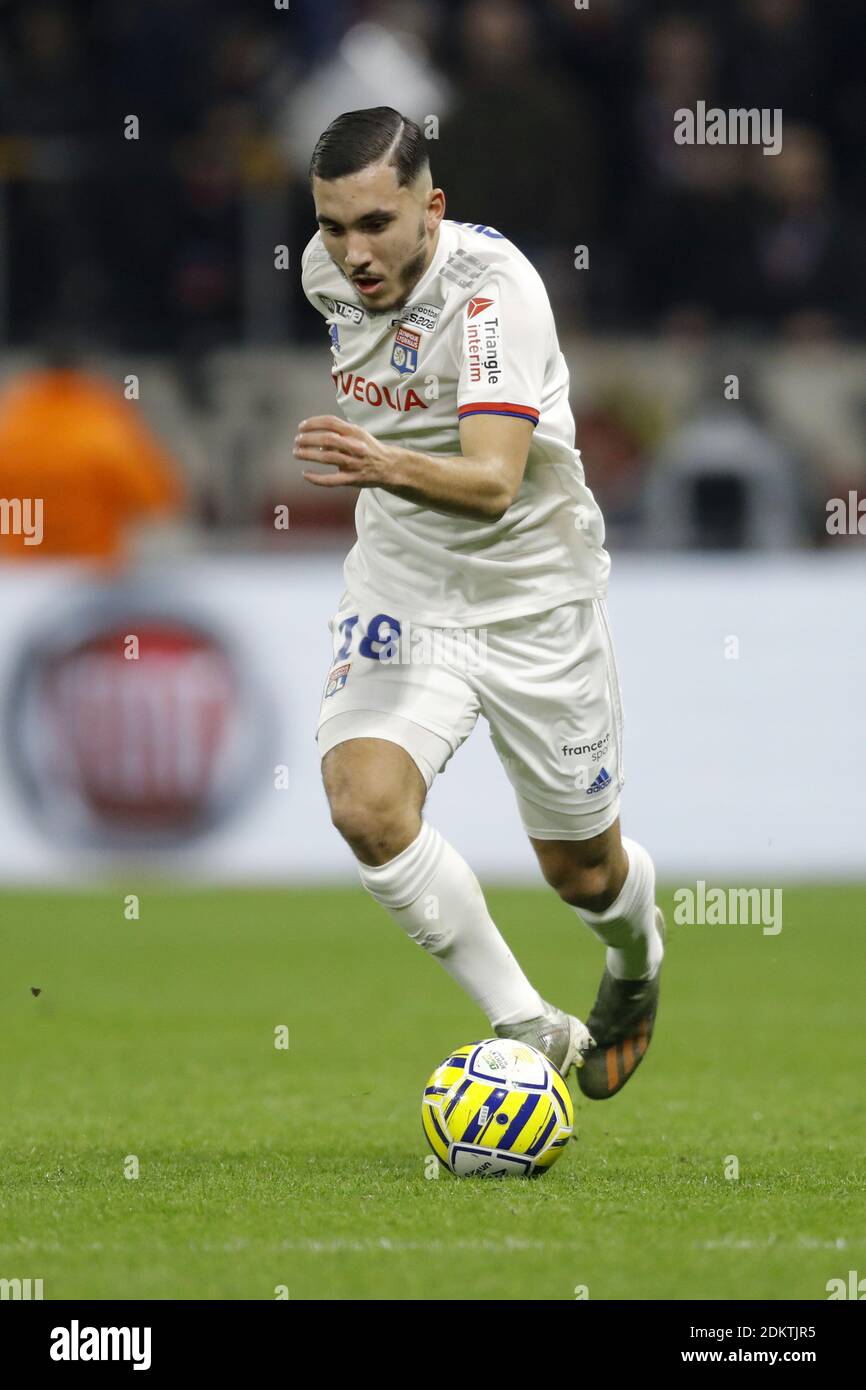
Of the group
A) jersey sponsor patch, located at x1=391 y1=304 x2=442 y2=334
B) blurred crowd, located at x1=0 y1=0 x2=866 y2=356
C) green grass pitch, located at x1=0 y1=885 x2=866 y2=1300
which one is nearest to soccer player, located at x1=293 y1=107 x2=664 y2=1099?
jersey sponsor patch, located at x1=391 y1=304 x2=442 y2=334

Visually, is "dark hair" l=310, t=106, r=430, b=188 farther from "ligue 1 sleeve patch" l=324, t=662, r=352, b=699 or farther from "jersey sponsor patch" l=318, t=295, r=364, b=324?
"ligue 1 sleeve patch" l=324, t=662, r=352, b=699

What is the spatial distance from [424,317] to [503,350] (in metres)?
0.29

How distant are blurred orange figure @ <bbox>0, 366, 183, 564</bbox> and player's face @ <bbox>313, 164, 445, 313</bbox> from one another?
730 cm

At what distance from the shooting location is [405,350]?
18.7 feet

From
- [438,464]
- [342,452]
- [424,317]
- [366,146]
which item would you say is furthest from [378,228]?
[342,452]

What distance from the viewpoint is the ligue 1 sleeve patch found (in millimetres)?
5867

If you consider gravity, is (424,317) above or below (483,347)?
above

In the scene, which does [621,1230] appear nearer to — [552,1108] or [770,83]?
[552,1108]

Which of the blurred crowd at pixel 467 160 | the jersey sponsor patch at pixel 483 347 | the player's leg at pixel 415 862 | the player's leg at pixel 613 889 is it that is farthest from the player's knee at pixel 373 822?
the blurred crowd at pixel 467 160

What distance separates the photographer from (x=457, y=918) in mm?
5730

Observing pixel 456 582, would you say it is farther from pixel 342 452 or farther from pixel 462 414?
pixel 342 452

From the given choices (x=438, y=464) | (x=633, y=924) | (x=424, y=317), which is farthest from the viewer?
(x=633, y=924)

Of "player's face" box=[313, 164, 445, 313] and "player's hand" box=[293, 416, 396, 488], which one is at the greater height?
"player's face" box=[313, 164, 445, 313]
